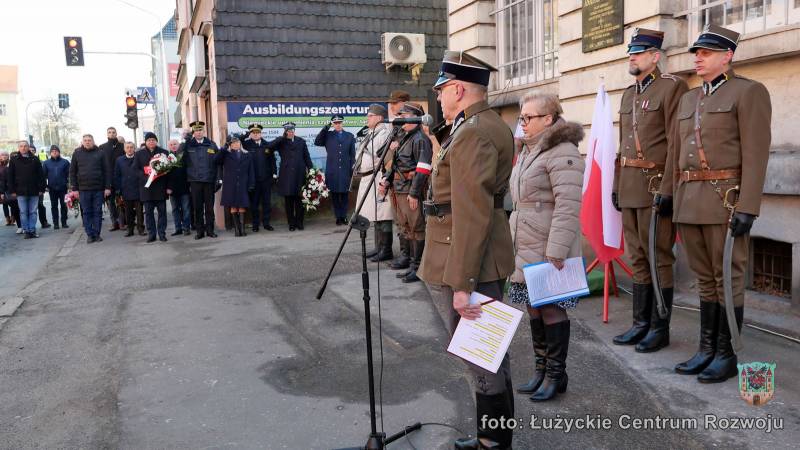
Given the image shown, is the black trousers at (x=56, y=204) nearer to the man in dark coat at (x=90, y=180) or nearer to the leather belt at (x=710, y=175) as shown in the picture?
the man in dark coat at (x=90, y=180)

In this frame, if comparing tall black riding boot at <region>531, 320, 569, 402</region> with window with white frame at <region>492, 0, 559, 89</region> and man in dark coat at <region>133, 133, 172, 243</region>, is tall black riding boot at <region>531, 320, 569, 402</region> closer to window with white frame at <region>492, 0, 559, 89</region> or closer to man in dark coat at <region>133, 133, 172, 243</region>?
window with white frame at <region>492, 0, 559, 89</region>

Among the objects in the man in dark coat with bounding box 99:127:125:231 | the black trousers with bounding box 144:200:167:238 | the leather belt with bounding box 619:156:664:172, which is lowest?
the black trousers with bounding box 144:200:167:238

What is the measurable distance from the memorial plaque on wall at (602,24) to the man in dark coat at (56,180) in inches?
530

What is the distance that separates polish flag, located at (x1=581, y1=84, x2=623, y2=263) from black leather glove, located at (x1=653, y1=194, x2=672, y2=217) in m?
0.62

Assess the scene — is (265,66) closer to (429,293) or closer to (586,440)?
(429,293)

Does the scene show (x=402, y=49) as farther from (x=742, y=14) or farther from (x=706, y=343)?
(x=706, y=343)

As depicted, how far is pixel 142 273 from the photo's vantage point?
952 cm

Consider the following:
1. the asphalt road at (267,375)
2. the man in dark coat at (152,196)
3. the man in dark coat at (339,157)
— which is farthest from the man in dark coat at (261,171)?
the asphalt road at (267,375)

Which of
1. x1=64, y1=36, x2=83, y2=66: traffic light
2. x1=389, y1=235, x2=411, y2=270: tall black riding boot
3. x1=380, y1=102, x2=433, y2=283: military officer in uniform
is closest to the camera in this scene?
x1=380, y1=102, x2=433, y2=283: military officer in uniform

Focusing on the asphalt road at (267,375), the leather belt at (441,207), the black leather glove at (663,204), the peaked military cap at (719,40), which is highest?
the peaked military cap at (719,40)

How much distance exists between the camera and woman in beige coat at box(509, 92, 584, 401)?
418 centimetres

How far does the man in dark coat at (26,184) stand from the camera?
1534 centimetres

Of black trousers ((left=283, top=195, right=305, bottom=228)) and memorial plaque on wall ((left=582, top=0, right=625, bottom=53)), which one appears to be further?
black trousers ((left=283, top=195, right=305, bottom=228))

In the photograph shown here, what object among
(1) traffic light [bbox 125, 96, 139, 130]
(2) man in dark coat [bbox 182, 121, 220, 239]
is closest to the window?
(2) man in dark coat [bbox 182, 121, 220, 239]
